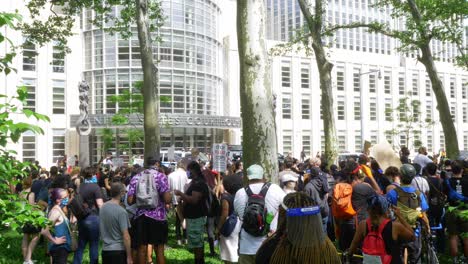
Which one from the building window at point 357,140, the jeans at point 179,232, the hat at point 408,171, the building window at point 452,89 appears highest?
the building window at point 452,89

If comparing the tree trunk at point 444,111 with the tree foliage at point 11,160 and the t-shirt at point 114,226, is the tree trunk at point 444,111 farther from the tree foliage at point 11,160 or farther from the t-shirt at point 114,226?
the tree foliage at point 11,160

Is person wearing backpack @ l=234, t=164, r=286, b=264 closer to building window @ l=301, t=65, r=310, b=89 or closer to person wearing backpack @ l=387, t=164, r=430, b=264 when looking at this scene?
person wearing backpack @ l=387, t=164, r=430, b=264

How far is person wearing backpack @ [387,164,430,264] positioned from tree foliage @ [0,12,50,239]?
198 inches

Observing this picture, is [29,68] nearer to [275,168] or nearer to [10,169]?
[275,168]

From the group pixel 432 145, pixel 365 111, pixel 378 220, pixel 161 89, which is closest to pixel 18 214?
pixel 378 220

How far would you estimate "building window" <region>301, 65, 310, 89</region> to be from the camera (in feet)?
181

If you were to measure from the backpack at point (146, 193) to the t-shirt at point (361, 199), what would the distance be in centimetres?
329

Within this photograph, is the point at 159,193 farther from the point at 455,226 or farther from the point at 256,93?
the point at 455,226

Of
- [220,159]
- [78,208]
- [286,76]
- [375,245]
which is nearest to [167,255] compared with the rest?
[220,159]

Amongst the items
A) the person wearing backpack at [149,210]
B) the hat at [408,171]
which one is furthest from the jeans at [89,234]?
the hat at [408,171]

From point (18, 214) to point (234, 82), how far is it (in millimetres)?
47456

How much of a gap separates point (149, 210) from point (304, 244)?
4.90 metres

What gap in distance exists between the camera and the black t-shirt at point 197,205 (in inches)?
324

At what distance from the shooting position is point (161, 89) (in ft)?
143
